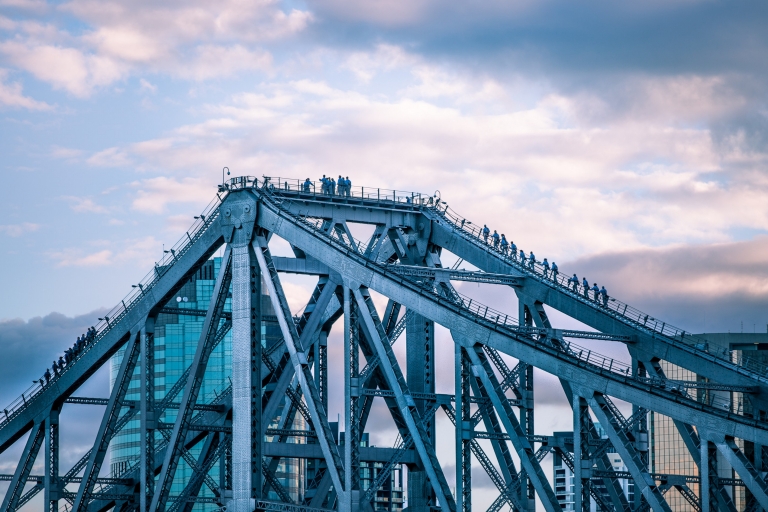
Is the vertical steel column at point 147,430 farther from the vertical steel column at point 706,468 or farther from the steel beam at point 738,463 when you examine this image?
the steel beam at point 738,463

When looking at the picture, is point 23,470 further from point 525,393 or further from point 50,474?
point 525,393

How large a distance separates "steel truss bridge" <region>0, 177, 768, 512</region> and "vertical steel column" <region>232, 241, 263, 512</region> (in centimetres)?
10

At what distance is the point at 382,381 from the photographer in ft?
338

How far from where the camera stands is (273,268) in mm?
92812

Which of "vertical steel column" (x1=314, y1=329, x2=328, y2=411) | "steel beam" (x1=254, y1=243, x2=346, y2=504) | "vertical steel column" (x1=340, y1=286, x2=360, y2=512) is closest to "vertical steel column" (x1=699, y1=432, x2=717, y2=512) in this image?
"vertical steel column" (x1=340, y1=286, x2=360, y2=512)

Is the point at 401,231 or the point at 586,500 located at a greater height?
the point at 401,231

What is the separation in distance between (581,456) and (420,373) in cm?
2891

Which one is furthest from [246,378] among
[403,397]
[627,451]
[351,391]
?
[627,451]

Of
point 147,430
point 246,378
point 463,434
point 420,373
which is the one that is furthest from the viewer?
point 420,373

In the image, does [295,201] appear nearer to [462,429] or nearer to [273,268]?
[273,268]

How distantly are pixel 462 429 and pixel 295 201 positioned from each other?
71.8ft

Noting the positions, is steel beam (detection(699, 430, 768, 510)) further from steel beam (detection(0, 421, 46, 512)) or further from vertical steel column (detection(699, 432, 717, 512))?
steel beam (detection(0, 421, 46, 512))

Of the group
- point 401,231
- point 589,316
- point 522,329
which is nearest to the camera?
point 522,329

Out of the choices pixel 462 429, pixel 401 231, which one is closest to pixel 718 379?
pixel 462 429
